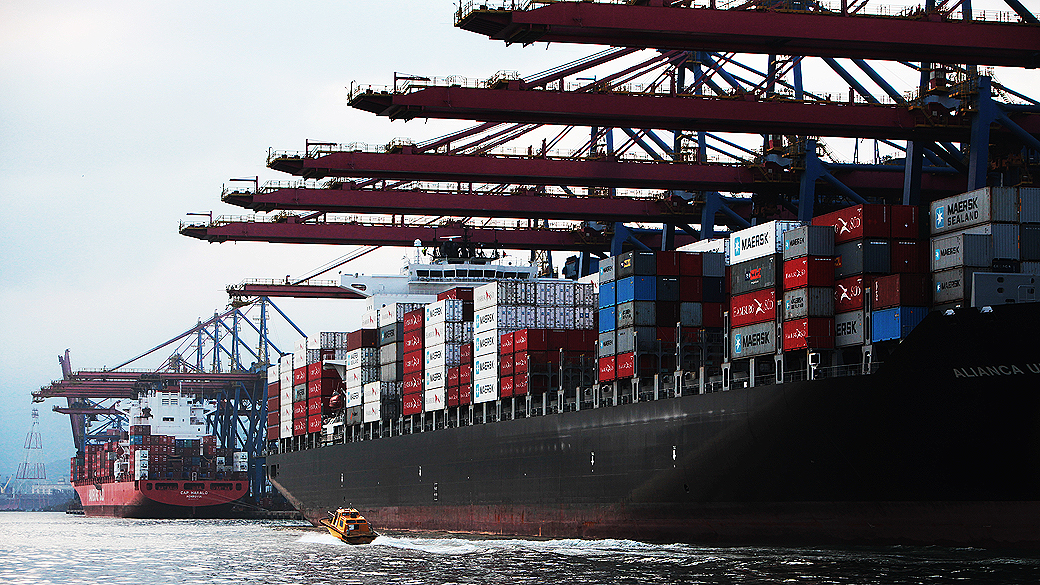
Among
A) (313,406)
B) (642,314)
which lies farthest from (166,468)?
(642,314)

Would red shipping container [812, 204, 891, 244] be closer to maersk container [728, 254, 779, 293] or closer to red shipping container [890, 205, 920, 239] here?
red shipping container [890, 205, 920, 239]

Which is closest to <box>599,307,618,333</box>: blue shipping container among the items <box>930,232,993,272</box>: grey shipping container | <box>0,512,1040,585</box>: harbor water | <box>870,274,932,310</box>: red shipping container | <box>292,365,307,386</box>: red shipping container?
<box>0,512,1040,585</box>: harbor water

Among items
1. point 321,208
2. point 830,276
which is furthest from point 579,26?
point 321,208

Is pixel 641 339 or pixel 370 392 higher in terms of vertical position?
pixel 641 339

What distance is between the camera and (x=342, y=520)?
146ft

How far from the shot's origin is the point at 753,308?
3488 centimetres

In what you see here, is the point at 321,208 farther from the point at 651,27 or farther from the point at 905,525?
the point at 905,525

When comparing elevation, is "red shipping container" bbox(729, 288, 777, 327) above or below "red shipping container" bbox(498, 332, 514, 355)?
above

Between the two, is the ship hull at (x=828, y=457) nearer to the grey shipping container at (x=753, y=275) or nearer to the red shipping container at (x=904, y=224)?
the grey shipping container at (x=753, y=275)

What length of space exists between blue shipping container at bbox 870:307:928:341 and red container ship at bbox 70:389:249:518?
75213 millimetres

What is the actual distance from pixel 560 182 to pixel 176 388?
7294 centimetres

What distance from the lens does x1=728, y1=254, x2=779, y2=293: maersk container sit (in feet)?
113

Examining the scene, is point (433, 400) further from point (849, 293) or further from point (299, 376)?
point (849, 293)

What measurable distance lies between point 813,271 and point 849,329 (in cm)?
170
